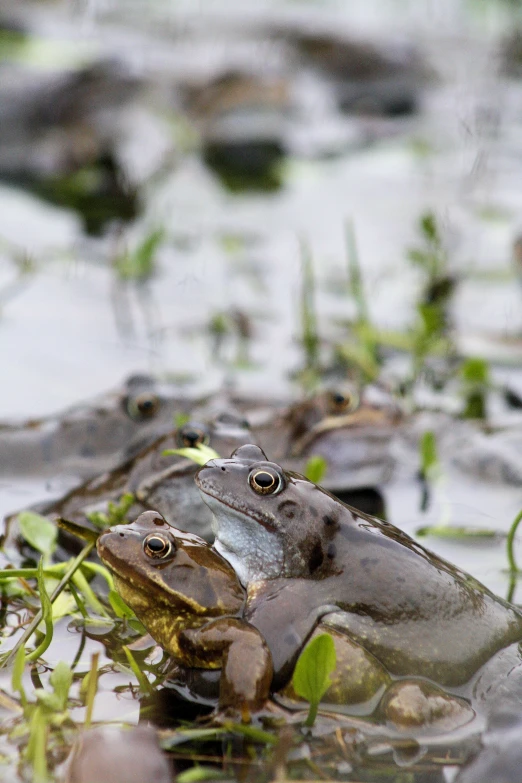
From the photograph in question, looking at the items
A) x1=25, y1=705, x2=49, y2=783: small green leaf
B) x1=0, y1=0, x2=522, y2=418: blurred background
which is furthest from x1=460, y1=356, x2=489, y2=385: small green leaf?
x1=25, y1=705, x2=49, y2=783: small green leaf

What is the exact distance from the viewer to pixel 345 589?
320 centimetres

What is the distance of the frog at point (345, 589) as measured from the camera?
3.14 meters

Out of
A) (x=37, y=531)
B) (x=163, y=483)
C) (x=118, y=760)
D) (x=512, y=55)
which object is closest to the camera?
(x=118, y=760)

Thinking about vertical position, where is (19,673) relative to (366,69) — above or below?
below

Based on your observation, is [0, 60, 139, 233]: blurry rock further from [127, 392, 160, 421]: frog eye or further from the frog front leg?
the frog front leg

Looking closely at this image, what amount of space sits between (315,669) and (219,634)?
0.31 meters

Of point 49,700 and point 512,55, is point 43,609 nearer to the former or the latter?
point 49,700

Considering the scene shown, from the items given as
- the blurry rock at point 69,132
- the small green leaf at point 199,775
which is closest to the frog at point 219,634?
the small green leaf at point 199,775

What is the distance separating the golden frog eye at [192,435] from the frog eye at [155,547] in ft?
3.77

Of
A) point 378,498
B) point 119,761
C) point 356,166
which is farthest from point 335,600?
point 356,166

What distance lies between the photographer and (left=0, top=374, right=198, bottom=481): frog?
5.43 meters

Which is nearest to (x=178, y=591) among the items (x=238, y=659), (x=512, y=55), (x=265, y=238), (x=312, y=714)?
(x=238, y=659)

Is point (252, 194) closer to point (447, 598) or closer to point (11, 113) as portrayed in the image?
point (11, 113)

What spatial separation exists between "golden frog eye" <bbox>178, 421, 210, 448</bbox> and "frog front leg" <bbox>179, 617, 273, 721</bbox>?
1.27 meters
